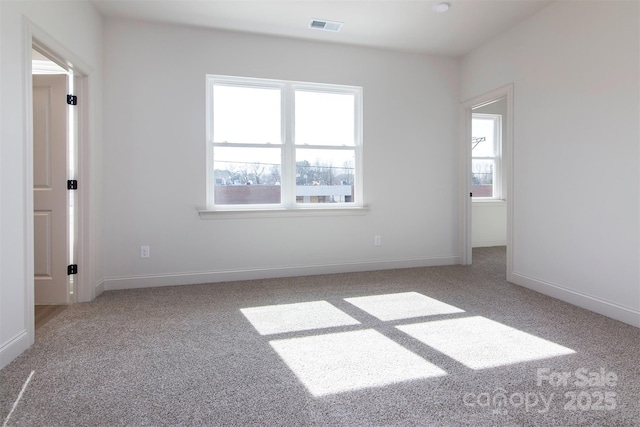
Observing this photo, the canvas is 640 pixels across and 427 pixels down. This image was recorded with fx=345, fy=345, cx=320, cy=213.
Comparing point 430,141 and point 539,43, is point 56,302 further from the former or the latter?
point 539,43

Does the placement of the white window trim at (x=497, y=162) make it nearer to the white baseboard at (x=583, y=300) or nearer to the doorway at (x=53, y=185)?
the white baseboard at (x=583, y=300)

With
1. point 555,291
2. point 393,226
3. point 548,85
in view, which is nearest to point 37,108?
point 393,226

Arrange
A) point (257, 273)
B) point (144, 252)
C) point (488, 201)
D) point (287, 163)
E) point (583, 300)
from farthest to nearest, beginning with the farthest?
point (488, 201)
point (287, 163)
point (257, 273)
point (144, 252)
point (583, 300)

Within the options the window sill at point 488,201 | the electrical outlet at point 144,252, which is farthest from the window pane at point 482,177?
the electrical outlet at point 144,252

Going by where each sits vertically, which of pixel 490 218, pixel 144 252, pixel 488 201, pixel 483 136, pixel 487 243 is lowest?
pixel 487 243

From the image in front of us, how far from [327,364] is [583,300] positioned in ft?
7.95

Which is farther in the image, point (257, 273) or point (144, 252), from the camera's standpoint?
point (257, 273)

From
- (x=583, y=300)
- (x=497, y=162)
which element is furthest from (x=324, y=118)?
(x=497, y=162)

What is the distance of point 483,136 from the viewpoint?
6188 millimetres

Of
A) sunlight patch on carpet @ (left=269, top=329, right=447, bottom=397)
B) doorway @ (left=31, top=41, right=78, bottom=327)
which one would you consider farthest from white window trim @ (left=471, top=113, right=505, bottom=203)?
doorway @ (left=31, top=41, right=78, bottom=327)

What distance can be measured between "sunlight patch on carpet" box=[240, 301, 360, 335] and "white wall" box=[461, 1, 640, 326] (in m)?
2.06

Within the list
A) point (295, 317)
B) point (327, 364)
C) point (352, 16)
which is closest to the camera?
point (327, 364)

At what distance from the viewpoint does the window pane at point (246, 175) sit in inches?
153

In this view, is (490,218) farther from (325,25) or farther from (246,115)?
(246,115)
